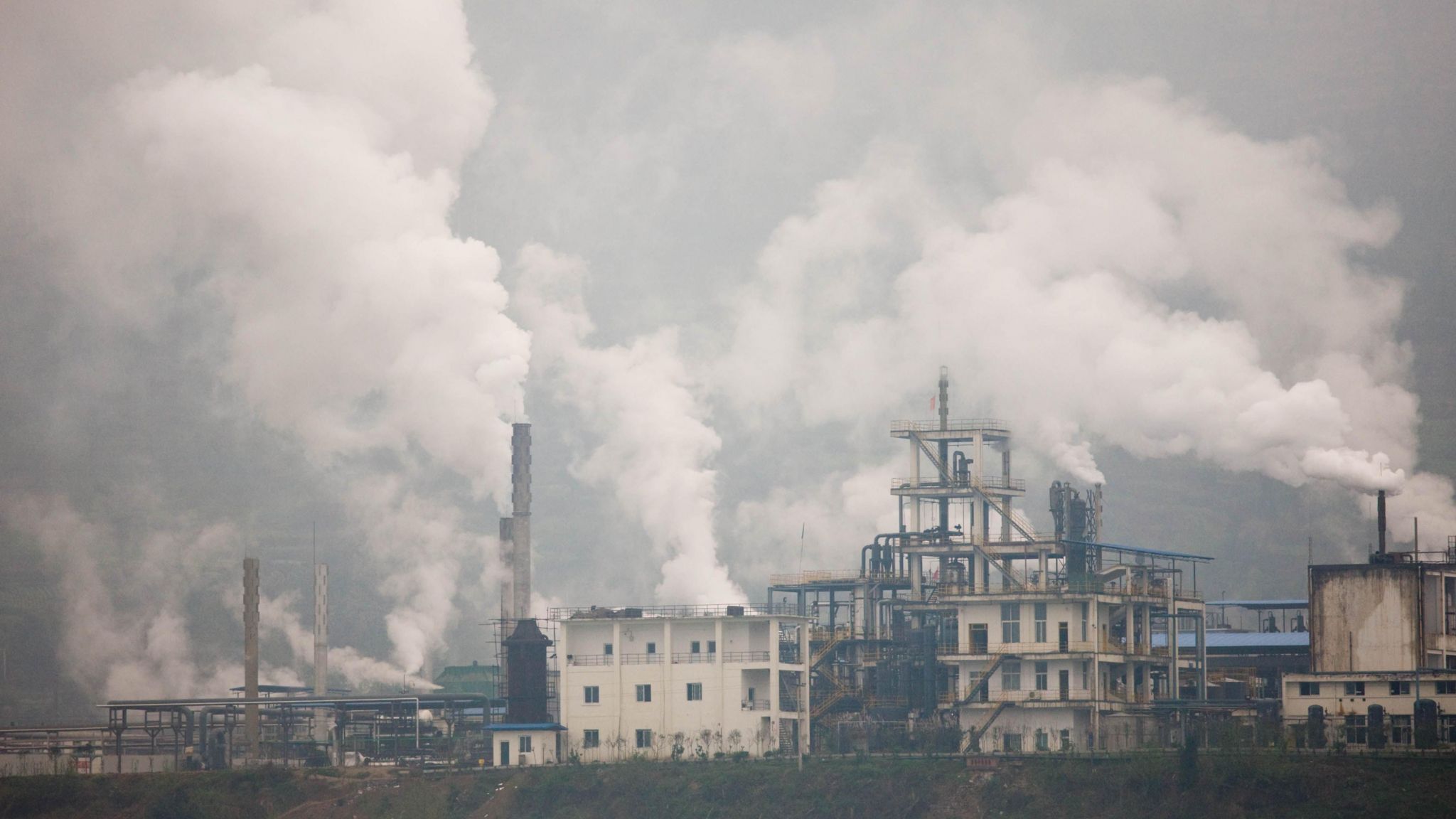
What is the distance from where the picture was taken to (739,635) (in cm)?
10944

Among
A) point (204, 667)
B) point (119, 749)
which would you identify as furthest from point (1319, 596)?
point (204, 667)

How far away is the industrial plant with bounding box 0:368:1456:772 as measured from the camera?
10212 cm

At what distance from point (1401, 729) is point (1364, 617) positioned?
8.01m

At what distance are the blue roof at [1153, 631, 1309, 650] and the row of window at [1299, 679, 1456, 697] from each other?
19.0 meters

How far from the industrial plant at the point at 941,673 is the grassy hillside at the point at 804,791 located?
307 cm

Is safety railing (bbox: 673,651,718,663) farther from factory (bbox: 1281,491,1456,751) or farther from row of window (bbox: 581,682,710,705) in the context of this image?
factory (bbox: 1281,491,1456,751)

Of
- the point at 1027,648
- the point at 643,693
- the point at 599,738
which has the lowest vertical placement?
the point at 599,738

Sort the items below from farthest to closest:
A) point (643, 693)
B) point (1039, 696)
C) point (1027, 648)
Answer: point (643, 693)
point (1027, 648)
point (1039, 696)

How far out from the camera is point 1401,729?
316ft

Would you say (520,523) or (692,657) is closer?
(692,657)

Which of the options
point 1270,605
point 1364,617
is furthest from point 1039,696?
point 1270,605

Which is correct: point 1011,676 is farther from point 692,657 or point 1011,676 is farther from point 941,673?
point 692,657

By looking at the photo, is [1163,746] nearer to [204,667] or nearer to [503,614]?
[503,614]

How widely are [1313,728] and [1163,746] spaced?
7.59m
